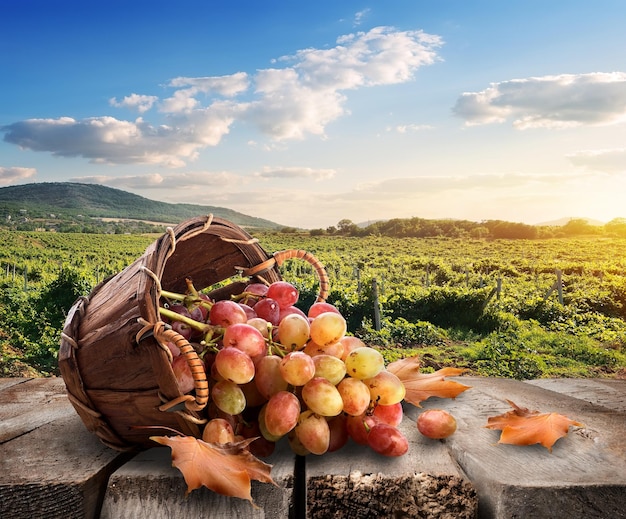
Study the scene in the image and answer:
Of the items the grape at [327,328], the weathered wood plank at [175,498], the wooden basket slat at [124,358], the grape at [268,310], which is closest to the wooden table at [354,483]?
the weathered wood plank at [175,498]

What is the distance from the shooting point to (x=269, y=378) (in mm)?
1704

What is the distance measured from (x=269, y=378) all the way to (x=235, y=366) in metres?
0.13

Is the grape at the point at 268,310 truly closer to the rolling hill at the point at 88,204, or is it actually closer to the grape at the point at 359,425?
the grape at the point at 359,425

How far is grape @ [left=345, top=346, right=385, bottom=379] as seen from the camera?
5.80 feet

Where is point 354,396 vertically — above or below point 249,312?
below

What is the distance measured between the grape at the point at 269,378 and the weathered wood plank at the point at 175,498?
0.20 metres

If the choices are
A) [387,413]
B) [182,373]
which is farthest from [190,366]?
[387,413]

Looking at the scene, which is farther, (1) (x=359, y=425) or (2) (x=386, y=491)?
(1) (x=359, y=425)

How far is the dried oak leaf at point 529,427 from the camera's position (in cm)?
183

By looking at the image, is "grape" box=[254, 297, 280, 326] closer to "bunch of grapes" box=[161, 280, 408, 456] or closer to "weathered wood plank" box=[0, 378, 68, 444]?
"bunch of grapes" box=[161, 280, 408, 456]

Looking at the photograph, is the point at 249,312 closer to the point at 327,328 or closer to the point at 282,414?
the point at 327,328

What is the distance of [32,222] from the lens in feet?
126

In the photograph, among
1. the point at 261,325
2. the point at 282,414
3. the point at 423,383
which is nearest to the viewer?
the point at 282,414

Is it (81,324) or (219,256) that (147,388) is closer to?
(81,324)
